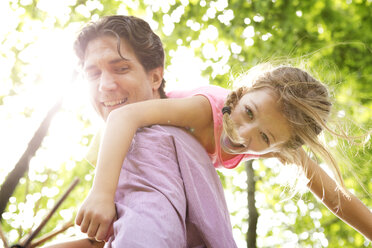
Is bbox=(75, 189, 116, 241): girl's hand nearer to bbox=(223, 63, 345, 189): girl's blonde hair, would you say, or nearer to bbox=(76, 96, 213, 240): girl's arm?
bbox=(76, 96, 213, 240): girl's arm

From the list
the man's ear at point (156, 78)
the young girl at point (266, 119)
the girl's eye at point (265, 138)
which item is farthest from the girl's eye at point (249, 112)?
the man's ear at point (156, 78)

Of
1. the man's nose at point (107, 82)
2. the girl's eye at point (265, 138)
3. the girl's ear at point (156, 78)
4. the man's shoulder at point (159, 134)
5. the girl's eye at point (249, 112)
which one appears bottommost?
the girl's eye at point (265, 138)

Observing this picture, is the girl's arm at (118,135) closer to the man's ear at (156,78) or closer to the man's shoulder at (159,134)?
the man's shoulder at (159,134)

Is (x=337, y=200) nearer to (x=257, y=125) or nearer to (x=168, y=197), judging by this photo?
(x=257, y=125)

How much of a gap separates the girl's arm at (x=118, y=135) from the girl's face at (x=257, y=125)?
18cm

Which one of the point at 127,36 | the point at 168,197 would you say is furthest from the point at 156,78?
the point at 168,197

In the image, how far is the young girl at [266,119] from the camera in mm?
1721

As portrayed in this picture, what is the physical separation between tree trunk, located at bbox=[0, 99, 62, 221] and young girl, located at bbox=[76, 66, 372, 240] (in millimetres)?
2492

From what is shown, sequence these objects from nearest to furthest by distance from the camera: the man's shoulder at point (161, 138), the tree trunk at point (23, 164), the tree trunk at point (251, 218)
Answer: the man's shoulder at point (161, 138)
the tree trunk at point (251, 218)
the tree trunk at point (23, 164)

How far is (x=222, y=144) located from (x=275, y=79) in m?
0.45

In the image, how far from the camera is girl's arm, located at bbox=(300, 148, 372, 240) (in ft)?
6.31

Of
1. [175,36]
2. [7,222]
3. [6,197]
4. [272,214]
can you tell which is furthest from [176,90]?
[7,222]

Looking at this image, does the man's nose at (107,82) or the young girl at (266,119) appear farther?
the man's nose at (107,82)

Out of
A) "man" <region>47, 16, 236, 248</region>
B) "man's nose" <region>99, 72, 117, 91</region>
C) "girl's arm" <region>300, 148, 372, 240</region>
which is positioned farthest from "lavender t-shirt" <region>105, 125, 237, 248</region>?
"girl's arm" <region>300, 148, 372, 240</region>
